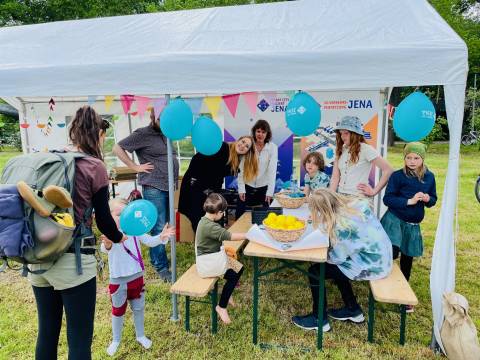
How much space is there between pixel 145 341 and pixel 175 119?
1668 millimetres

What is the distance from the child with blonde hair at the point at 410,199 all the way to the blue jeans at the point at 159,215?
211cm

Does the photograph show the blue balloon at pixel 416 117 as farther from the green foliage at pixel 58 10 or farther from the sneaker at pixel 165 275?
the green foliage at pixel 58 10

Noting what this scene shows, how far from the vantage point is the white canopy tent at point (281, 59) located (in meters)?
2.25

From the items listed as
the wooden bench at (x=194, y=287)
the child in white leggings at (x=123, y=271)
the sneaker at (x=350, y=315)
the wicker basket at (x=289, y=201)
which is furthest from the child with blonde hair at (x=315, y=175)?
the child in white leggings at (x=123, y=271)

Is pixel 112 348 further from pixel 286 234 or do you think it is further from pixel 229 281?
pixel 286 234

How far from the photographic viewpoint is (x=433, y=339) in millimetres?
2598

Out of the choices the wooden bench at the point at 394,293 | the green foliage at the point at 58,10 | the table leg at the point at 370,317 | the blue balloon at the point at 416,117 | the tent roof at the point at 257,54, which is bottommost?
the table leg at the point at 370,317

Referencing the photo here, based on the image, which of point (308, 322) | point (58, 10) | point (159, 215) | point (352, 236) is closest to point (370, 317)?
point (308, 322)

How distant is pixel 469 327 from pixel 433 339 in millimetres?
349

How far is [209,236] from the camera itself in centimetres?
269

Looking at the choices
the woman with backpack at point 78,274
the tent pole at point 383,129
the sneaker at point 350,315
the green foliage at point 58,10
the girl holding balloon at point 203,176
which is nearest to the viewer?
the woman with backpack at point 78,274

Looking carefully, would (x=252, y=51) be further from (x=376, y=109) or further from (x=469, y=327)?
(x=376, y=109)

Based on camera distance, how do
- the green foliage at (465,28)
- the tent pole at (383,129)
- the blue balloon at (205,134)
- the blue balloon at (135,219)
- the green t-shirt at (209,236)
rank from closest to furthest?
the blue balloon at (135,219) → the green t-shirt at (209,236) → the blue balloon at (205,134) → the tent pole at (383,129) → the green foliage at (465,28)

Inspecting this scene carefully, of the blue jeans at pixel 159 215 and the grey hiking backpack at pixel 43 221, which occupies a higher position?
the grey hiking backpack at pixel 43 221
